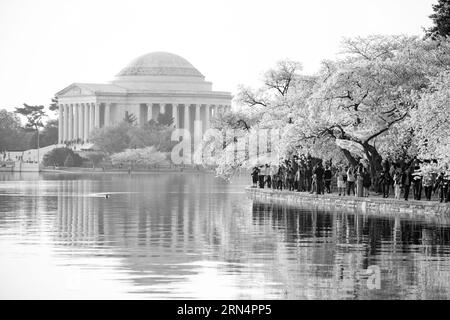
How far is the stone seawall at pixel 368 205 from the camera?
50.4 meters

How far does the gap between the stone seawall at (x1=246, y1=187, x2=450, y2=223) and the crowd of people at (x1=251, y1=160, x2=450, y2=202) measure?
1.22 metres

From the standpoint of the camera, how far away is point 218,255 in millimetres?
31516

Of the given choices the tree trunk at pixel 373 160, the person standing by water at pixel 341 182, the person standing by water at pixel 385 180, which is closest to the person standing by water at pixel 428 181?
the person standing by water at pixel 385 180

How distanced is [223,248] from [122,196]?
36.7 meters

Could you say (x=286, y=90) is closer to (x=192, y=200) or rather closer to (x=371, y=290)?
(x=192, y=200)

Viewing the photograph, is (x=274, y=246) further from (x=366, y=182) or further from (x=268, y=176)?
(x=268, y=176)

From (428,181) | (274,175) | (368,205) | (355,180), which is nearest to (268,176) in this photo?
(274,175)

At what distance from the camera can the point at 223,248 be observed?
110 feet

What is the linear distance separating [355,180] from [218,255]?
3719cm

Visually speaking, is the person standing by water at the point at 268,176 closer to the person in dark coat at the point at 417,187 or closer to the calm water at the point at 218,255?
the person in dark coat at the point at 417,187

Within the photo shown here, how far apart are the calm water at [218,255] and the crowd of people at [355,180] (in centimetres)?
669

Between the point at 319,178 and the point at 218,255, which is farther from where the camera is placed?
the point at 319,178

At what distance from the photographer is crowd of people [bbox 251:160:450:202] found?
56.9m
